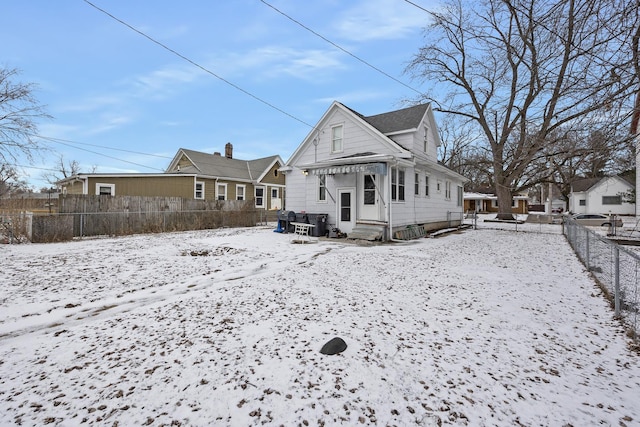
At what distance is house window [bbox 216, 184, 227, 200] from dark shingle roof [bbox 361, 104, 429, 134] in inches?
519

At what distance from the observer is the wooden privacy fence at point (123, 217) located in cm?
1052

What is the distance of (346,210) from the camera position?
13.1 metres

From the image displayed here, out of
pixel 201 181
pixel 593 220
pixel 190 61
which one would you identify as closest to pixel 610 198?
pixel 593 220

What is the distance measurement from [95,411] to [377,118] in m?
17.4

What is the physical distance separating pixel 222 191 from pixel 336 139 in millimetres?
12774

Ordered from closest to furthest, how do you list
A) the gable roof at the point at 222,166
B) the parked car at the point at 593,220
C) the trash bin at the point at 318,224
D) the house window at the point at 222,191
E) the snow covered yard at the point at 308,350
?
the snow covered yard at the point at 308,350 < the trash bin at the point at 318,224 < the parked car at the point at 593,220 < the gable roof at the point at 222,166 < the house window at the point at 222,191

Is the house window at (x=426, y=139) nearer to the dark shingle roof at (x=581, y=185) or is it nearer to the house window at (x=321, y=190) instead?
the house window at (x=321, y=190)

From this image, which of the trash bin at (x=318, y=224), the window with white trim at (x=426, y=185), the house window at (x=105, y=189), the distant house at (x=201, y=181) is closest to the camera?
the trash bin at (x=318, y=224)

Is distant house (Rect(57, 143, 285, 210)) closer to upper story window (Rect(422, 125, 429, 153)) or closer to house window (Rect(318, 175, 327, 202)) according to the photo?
house window (Rect(318, 175, 327, 202))

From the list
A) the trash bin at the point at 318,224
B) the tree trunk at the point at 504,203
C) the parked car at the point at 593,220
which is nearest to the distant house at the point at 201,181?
the trash bin at the point at 318,224

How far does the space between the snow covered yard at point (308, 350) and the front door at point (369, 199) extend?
609 centimetres

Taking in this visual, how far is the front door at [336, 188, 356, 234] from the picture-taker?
42.2ft

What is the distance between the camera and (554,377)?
8.82 ft

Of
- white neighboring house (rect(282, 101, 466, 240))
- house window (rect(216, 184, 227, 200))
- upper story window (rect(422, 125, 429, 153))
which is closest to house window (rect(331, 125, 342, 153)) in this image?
white neighboring house (rect(282, 101, 466, 240))
